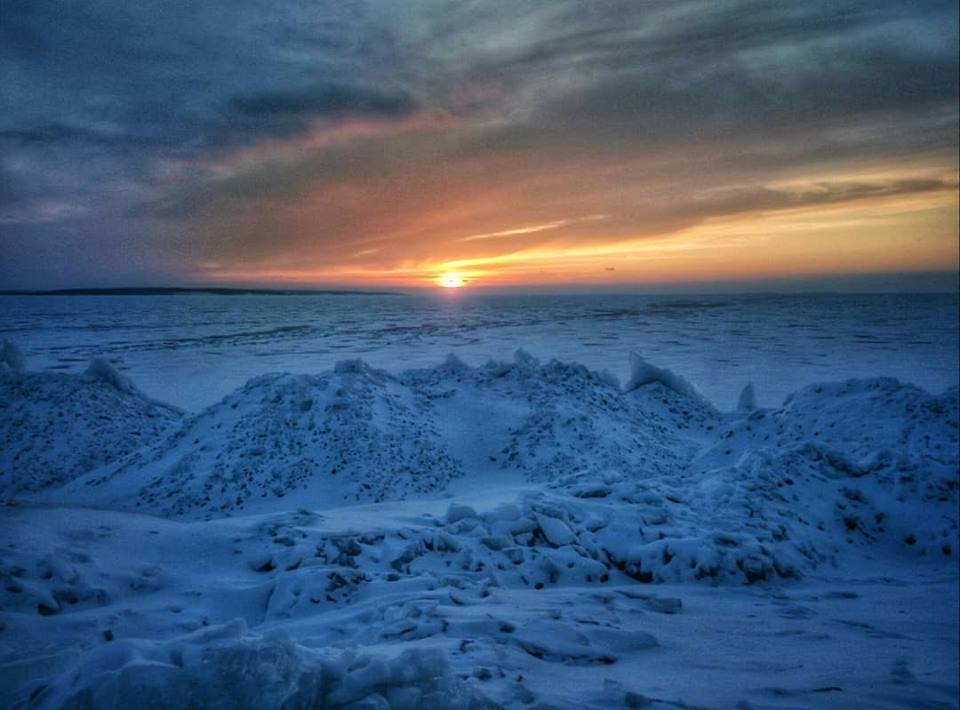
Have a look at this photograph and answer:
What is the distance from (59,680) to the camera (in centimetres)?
229

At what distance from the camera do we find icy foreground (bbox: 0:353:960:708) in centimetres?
258

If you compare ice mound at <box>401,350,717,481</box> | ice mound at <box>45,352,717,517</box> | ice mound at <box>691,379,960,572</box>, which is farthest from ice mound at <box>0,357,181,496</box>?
ice mound at <box>691,379,960,572</box>

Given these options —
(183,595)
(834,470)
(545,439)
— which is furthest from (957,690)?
(545,439)

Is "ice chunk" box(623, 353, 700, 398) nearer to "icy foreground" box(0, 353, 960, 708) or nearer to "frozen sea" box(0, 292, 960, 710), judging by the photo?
"frozen sea" box(0, 292, 960, 710)

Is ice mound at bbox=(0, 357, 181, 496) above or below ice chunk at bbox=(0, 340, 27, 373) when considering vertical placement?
below

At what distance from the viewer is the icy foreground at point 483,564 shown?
2584 mm

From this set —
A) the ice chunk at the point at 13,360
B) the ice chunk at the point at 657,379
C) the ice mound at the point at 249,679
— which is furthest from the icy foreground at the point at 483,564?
the ice chunk at the point at 657,379

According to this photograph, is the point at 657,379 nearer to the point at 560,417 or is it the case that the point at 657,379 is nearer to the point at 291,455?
the point at 560,417

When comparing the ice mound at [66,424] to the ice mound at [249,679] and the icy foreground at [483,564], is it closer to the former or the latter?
the icy foreground at [483,564]

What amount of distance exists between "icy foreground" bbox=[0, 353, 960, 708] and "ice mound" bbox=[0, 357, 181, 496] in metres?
0.09

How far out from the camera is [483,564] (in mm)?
4723

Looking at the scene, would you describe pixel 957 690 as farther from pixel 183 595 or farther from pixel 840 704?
pixel 183 595

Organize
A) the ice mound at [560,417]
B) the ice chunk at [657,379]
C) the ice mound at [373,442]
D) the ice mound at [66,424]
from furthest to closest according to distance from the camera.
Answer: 1. the ice chunk at [657,379]
2. the ice mound at [66,424]
3. the ice mound at [560,417]
4. the ice mound at [373,442]

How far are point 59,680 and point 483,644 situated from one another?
6.48 feet
